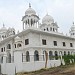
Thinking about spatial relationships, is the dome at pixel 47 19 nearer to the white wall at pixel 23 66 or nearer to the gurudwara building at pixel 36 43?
the gurudwara building at pixel 36 43

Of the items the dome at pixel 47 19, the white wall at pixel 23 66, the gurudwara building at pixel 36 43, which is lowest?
the white wall at pixel 23 66

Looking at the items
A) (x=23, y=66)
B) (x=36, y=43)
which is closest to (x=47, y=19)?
(x=36, y=43)

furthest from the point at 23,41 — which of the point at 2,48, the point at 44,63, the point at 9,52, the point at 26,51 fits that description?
the point at 44,63

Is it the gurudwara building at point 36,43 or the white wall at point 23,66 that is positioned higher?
the gurudwara building at point 36,43

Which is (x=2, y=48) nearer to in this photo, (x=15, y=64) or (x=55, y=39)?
(x=55, y=39)

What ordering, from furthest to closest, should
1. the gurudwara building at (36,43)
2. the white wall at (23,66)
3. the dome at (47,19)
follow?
the dome at (47,19) < the gurudwara building at (36,43) < the white wall at (23,66)

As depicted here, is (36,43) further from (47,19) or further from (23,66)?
(47,19)

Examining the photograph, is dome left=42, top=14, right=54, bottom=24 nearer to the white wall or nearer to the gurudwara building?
the gurudwara building

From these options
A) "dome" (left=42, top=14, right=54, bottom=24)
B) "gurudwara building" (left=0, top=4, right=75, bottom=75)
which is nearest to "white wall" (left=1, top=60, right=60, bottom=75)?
"gurudwara building" (left=0, top=4, right=75, bottom=75)

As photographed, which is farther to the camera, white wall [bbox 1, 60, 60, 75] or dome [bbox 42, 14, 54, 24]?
dome [bbox 42, 14, 54, 24]

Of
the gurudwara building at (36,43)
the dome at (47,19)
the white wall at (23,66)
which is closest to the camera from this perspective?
the white wall at (23,66)

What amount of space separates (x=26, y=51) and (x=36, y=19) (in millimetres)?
7356

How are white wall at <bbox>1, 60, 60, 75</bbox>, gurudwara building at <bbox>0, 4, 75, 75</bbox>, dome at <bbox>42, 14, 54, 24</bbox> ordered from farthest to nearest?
dome at <bbox>42, 14, 54, 24</bbox>
gurudwara building at <bbox>0, 4, 75, 75</bbox>
white wall at <bbox>1, 60, 60, 75</bbox>

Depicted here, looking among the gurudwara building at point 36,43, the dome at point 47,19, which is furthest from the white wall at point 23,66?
the dome at point 47,19
